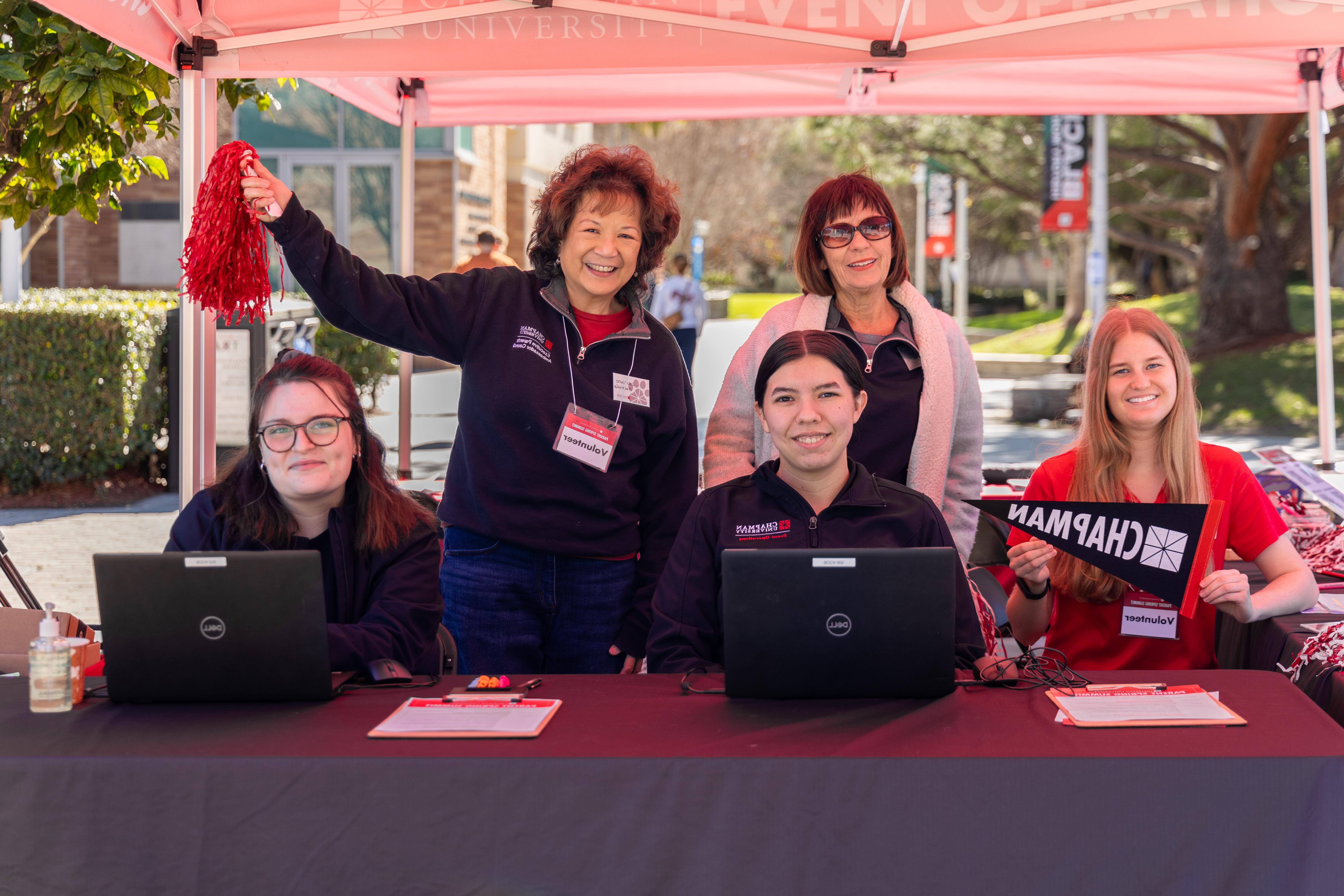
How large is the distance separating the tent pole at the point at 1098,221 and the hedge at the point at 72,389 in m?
11.5

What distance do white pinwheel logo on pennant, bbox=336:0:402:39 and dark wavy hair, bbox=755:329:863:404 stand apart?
6.24 ft

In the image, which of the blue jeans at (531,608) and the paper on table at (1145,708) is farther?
the blue jeans at (531,608)

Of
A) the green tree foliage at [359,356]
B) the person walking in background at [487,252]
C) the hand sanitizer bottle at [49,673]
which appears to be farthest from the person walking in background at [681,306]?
the hand sanitizer bottle at [49,673]

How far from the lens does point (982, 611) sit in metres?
2.84

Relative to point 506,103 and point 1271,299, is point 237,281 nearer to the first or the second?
point 506,103

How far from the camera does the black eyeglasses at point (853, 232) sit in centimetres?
304

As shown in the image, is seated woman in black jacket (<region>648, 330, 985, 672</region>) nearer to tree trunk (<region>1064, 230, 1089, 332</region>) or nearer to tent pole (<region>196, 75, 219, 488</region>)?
tent pole (<region>196, 75, 219, 488</region>)

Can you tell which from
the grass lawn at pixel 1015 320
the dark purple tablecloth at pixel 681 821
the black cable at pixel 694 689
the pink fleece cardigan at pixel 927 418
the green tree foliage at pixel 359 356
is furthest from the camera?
the grass lawn at pixel 1015 320

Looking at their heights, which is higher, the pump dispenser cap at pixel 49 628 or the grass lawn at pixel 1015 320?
the grass lawn at pixel 1015 320

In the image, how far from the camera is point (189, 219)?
371 cm

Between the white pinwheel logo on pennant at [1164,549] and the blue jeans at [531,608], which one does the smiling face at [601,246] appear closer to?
the blue jeans at [531,608]

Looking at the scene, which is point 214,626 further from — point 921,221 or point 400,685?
point 921,221

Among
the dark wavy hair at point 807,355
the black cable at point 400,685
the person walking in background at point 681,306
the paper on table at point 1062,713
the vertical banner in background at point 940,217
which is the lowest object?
the black cable at point 400,685

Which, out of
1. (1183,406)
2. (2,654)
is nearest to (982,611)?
(1183,406)
